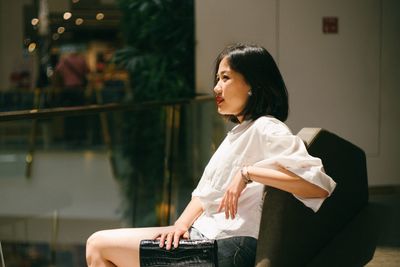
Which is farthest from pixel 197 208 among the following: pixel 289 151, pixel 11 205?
pixel 11 205

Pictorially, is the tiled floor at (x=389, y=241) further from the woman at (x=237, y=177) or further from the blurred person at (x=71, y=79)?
the blurred person at (x=71, y=79)

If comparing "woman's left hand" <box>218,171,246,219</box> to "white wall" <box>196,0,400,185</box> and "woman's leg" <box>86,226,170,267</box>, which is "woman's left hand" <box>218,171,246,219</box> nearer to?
"woman's leg" <box>86,226,170,267</box>

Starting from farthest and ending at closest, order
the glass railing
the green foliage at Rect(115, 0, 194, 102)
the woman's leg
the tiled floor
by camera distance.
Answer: the green foliage at Rect(115, 0, 194, 102)
the glass railing
the tiled floor
the woman's leg

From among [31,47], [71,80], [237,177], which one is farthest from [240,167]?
[31,47]

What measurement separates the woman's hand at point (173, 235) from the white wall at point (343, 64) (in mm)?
3401

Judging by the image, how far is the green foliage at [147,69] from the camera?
5.90 meters

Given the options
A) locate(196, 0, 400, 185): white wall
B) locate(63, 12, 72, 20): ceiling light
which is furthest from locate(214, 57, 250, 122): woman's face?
locate(63, 12, 72, 20): ceiling light

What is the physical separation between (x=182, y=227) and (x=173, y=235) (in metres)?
0.06

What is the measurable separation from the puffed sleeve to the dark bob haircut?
171mm

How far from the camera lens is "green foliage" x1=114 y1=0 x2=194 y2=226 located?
19.4ft

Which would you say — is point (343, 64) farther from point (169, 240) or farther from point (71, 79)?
point (71, 79)

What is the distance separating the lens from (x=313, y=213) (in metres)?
2.52

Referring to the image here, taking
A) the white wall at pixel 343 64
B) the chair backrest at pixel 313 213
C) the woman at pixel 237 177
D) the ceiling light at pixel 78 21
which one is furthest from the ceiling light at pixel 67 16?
the woman at pixel 237 177

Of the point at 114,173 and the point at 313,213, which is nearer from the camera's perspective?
the point at 313,213
